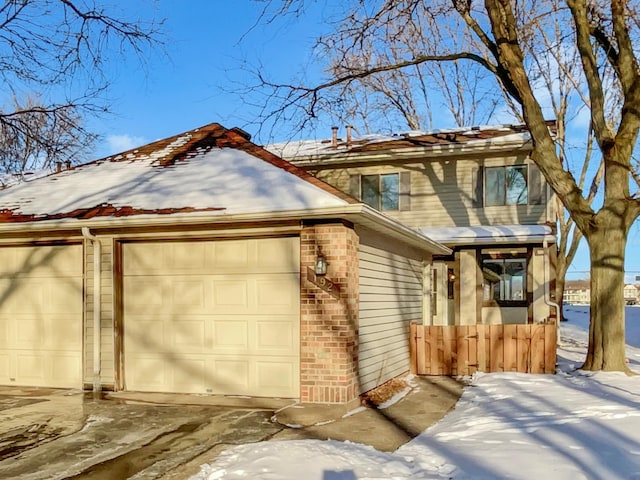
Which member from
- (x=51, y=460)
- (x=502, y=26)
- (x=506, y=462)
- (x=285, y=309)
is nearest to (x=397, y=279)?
(x=285, y=309)

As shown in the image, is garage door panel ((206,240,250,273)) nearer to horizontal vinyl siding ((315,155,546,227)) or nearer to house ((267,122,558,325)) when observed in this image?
house ((267,122,558,325))

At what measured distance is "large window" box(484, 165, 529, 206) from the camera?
16.3m

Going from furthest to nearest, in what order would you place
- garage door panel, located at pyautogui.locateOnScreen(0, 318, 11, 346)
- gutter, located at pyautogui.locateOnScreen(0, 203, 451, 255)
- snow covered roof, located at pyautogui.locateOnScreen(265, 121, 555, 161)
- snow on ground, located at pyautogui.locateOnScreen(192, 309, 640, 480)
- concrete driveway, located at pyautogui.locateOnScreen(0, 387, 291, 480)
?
snow covered roof, located at pyautogui.locateOnScreen(265, 121, 555, 161), garage door panel, located at pyautogui.locateOnScreen(0, 318, 11, 346), gutter, located at pyautogui.locateOnScreen(0, 203, 451, 255), concrete driveway, located at pyautogui.locateOnScreen(0, 387, 291, 480), snow on ground, located at pyautogui.locateOnScreen(192, 309, 640, 480)

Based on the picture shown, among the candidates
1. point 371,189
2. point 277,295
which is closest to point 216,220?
point 277,295

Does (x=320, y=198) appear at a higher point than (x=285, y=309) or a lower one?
higher

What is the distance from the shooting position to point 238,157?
10367 millimetres

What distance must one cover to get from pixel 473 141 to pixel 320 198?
374 inches

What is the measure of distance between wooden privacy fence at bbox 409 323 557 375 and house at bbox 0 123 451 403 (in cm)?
130

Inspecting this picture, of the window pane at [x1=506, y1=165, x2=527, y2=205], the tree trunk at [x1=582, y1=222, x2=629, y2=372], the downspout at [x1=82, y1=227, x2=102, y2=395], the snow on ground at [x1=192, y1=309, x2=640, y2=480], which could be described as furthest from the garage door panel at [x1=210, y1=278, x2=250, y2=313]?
the window pane at [x1=506, y1=165, x2=527, y2=205]

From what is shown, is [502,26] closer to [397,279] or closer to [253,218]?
[397,279]

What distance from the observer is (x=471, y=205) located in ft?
54.8

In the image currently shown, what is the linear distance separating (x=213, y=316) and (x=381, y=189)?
9.60 m

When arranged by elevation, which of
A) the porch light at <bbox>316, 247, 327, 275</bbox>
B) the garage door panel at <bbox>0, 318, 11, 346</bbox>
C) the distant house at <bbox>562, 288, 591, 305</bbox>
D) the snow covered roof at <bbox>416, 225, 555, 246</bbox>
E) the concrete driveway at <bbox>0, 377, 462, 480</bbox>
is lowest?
the distant house at <bbox>562, 288, 591, 305</bbox>

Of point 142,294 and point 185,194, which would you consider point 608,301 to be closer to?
point 185,194
